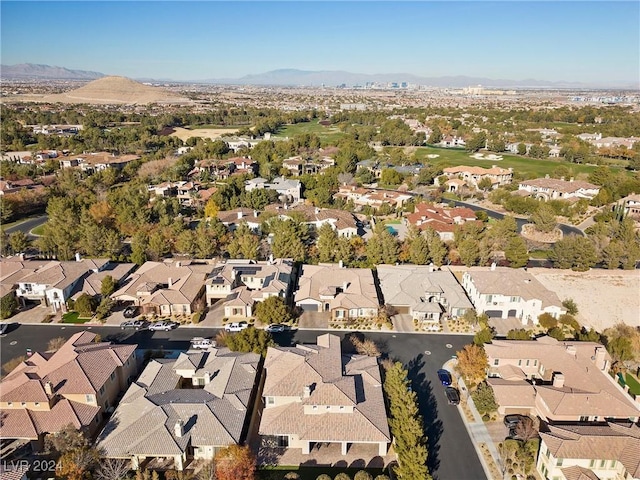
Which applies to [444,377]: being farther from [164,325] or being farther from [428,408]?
[164,325]

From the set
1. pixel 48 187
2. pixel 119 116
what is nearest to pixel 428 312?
pixel 48 187

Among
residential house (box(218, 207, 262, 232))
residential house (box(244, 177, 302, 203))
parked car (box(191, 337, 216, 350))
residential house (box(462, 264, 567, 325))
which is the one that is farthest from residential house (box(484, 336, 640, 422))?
residential house (box(244, 177, 302, 203))

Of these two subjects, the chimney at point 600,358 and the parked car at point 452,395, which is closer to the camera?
the parked car at point 452,395

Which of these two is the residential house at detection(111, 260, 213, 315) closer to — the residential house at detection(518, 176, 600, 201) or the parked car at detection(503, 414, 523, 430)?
the parked car at detection(503, 414, 523, 430)

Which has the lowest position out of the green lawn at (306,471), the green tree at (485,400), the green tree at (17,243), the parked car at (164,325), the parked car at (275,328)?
the green lawn at (306,471)

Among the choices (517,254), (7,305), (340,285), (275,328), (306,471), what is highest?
(517,254)

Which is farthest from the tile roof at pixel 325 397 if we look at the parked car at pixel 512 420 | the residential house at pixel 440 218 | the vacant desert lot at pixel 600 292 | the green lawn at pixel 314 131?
the green lawn at pixel 314 131

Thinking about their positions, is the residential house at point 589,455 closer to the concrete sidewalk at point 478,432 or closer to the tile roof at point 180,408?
the concrete sidewalk at point 478,432

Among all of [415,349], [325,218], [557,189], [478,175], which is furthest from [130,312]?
[557,189]
